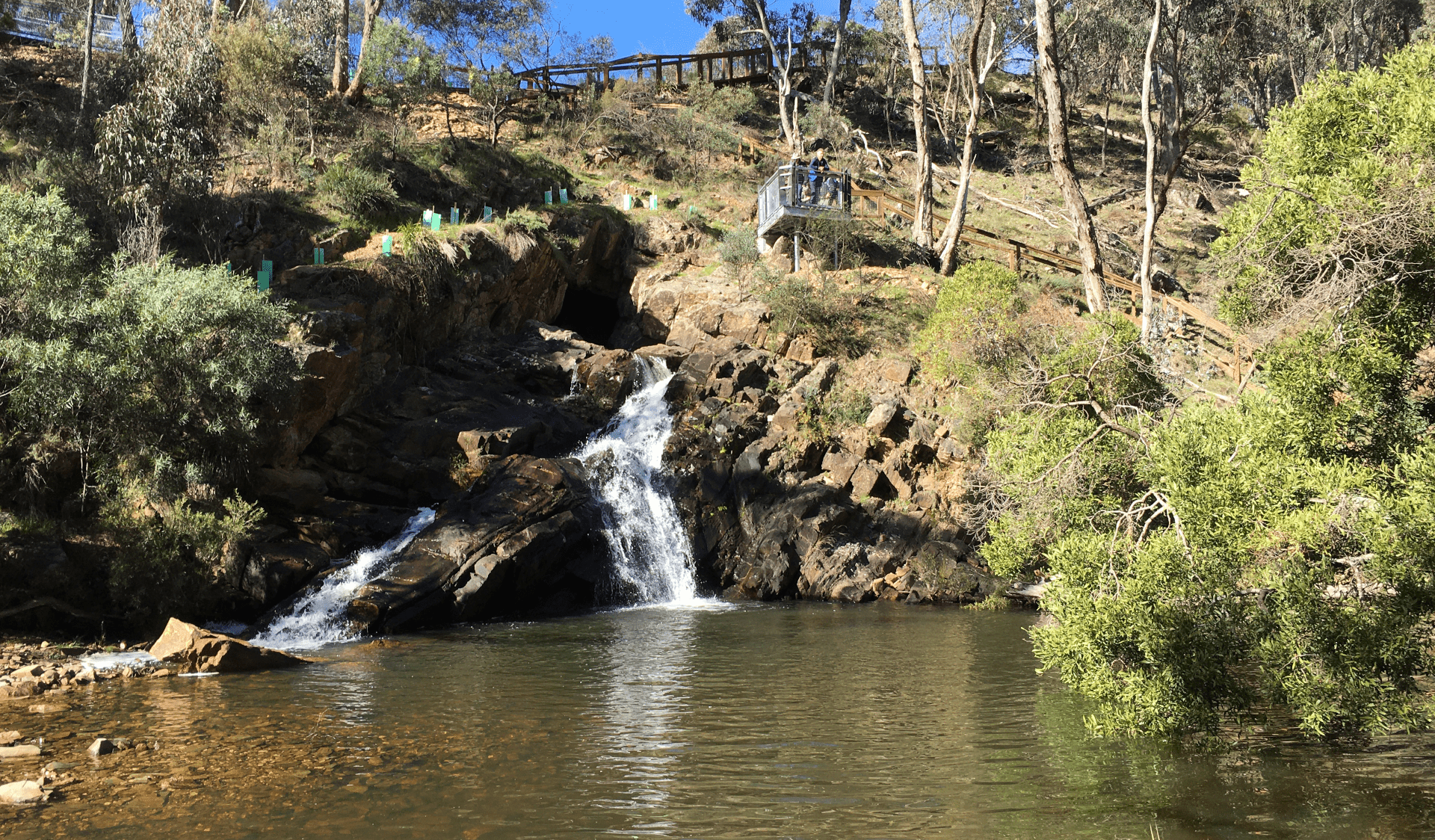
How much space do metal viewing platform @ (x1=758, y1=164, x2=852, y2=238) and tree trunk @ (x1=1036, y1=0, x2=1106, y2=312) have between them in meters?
12.2

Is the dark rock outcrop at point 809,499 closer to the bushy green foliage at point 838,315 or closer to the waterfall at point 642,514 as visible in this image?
the waterfall at point 642,514

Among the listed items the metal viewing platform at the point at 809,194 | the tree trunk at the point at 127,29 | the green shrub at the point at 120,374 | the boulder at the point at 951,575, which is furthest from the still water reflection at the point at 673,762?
the tree trunk at the point at 127,29

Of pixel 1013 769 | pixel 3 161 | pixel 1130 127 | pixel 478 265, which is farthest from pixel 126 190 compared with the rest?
pixel 1130 127

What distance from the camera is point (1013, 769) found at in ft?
27.8

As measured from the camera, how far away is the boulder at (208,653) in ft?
43.5

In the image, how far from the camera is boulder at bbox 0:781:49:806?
7.57 meters

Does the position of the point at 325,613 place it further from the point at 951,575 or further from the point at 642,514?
the point at 951,575

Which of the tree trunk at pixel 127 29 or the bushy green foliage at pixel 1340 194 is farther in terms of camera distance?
the tree trunk at pixel 127 29

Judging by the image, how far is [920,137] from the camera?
33750mm

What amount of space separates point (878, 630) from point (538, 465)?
348 inches

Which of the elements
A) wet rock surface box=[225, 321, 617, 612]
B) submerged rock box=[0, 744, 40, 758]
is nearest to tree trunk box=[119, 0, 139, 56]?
wet rock surface box=[225, 321, 617, 612]

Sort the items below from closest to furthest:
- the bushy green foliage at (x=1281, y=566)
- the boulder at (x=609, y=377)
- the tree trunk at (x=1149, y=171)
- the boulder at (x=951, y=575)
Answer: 1. the bushy green foliage at (x=1281, y=566)
2. the boulder at (x=951, y=575)
3. the tree trunk at (x=1149, y=171)
4. the boulder at (x=609, y=377)

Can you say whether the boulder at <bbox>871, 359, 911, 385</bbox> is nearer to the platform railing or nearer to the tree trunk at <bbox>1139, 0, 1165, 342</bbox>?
the tree trunk at <bbox>1139, 0, 1165, 342</bbox>

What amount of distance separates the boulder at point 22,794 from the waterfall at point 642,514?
14157 millimetres
